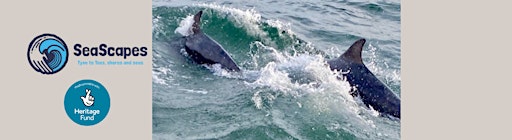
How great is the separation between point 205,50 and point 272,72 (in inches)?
76.6

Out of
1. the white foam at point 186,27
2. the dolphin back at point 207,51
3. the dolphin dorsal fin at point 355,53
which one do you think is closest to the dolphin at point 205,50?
the dolphin back at point 207,51

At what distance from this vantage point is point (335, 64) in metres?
13.1

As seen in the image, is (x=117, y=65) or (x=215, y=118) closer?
(x=117, y=65)

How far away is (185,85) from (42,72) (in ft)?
14.5

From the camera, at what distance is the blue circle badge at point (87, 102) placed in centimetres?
717

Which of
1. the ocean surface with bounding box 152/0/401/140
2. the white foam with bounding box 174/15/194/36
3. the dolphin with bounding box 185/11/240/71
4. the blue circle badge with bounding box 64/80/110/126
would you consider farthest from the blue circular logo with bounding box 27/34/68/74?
the white foam with bounding box 174/15/194/36

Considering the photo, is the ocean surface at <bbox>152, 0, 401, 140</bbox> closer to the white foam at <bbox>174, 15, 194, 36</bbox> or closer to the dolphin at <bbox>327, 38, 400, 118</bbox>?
the white foam at <bbox>174, 15, 194, 36</bbox>

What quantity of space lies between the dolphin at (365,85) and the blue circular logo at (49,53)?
6.52 meters

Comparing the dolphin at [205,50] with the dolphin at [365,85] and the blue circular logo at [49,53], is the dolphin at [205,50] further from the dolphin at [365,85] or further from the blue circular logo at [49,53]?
the blue circular logo at [49,53]

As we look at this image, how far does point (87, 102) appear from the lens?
289 inches

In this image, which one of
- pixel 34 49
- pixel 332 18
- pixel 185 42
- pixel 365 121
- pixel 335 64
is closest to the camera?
pixel 34 49

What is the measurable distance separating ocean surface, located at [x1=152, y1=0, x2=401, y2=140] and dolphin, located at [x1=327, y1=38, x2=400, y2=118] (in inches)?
8.9

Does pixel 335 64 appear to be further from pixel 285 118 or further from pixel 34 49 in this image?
pixel 34 49

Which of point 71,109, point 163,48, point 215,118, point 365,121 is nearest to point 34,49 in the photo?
point 71,109
